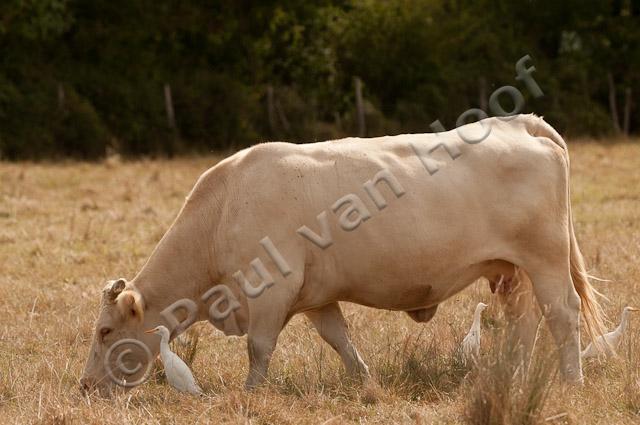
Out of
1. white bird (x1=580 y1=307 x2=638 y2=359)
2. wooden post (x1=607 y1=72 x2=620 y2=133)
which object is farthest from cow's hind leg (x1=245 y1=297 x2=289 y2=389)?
wooden post (x1=607 y1=72 x2=620 y2=133)

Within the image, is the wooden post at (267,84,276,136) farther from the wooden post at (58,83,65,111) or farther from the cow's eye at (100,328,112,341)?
the cow's eye at (100,328,112,341)

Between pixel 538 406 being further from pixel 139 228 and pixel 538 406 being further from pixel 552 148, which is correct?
pixel 139 228

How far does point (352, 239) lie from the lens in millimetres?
6426

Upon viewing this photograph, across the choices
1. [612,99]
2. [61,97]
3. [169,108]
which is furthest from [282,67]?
[612,99]

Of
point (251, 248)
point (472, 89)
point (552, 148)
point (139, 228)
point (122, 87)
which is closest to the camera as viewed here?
point (251, 248)

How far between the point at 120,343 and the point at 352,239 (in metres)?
1.52

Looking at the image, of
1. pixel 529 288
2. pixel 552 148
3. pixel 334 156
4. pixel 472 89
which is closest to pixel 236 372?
pixel 334 156

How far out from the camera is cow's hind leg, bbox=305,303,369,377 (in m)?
6.67

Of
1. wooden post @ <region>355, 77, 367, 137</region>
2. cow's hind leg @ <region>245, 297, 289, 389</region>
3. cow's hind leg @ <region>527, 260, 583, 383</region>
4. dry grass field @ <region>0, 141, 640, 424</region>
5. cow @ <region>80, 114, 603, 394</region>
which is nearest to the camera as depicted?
dry grass field @ <region>0, 141, 640, 424</region>

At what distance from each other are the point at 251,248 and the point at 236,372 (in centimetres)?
93

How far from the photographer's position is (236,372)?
22.3 ft

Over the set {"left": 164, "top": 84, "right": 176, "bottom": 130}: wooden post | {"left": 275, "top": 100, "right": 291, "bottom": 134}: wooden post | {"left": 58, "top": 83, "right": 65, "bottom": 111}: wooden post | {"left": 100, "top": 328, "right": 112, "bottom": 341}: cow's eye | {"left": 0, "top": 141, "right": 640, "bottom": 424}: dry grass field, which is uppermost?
{"left": 100, "top": 328, "right": 112, "bottom": 341}: cow's eye

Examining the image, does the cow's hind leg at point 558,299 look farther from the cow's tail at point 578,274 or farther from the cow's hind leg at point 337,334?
the cow's hind leg at point 337,334

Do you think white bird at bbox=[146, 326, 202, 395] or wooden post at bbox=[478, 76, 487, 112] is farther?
wooden post at bbox=[478, 76, 487, 112]
